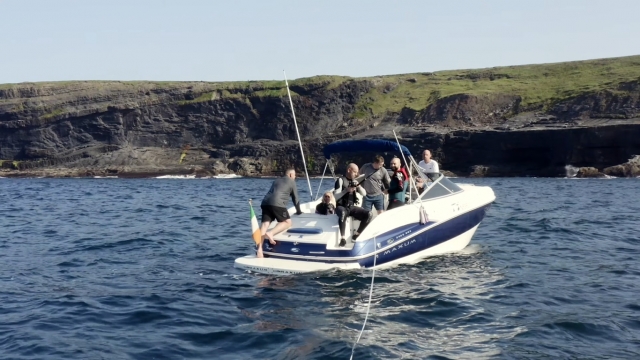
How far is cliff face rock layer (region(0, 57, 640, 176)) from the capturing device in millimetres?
71188

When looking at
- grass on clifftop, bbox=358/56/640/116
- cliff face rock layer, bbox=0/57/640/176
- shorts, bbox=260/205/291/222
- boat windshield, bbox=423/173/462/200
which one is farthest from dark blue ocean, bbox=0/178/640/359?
grass on clifftop, bbox=358/56/640/116

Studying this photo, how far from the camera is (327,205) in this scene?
14.0 metres

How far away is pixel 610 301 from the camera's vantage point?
10.5m

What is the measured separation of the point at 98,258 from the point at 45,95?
304 ft

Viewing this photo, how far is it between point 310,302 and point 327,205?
3.85 metres

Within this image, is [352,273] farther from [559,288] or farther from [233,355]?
[233,355]

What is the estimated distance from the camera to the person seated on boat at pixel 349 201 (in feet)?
42.7

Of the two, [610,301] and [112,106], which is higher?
[112,106]

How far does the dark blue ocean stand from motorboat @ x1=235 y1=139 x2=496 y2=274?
1.09ft

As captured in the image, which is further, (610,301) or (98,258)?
(98,258)

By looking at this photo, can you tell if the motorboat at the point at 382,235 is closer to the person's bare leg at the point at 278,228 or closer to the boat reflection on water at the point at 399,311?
the person's bare leg at the point at 278,228

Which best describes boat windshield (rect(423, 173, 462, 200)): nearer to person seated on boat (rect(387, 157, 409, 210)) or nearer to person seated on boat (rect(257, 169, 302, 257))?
person seated on boat (rect(387, 157, 409, 210))

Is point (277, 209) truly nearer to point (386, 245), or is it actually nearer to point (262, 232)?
point (262, 232)

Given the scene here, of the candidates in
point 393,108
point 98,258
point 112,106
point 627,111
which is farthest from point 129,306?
point 112,106
